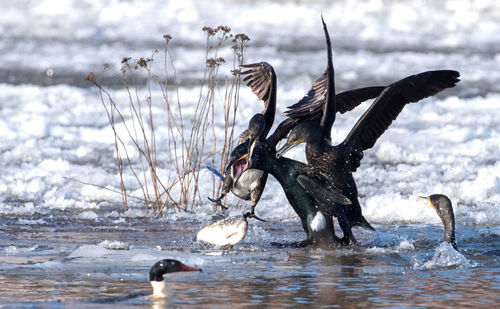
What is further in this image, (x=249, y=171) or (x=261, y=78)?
(x=261, y=78)

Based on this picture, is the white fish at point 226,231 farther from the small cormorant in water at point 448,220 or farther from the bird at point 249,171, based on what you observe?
the small cormorant in water at point 448,220

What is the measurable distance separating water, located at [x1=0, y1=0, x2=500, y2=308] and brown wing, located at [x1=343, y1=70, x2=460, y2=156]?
31.6 inches

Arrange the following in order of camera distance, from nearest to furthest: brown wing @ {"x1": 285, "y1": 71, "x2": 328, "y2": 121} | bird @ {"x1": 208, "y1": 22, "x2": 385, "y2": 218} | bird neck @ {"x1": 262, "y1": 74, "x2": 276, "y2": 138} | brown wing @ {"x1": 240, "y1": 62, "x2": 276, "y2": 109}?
Result: bird @ {"x1": 208, "y1": 22, "x2": 385, "y2": 218}
bird neck @ {"x1": 262, "y1": 74, "x2": 276, "y2": 138}
brown wing @ {"x1": 285, "y1": 71, "x2": 328, "y2": 121}
brown wing @ {"x1": 240, "y1": 62, "x2": 276, "y2": 109}

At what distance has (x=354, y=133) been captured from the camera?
25.6 feet

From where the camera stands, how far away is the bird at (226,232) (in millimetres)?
7281

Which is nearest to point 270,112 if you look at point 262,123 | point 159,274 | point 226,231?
point 262,123

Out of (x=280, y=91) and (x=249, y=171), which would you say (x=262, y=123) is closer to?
(x=249, y=171)

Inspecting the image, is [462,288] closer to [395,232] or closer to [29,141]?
[395,232]

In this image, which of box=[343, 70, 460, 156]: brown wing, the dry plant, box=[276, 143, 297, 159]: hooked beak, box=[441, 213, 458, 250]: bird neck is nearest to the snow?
the dry plant

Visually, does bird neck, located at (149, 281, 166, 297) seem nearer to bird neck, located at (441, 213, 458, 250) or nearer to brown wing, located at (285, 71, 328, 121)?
bird neck, located at (441, 213, 458, 250)

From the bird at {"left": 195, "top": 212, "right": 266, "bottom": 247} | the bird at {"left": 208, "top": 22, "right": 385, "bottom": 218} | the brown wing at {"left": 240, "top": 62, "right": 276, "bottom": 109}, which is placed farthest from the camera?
the brown wing at {"left": 240, "top": 62, "right": 276, "bottom": 109}

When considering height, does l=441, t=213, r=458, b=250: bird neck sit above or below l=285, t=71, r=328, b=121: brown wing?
below

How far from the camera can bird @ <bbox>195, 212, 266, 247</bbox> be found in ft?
23.9

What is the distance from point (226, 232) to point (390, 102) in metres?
1.77
